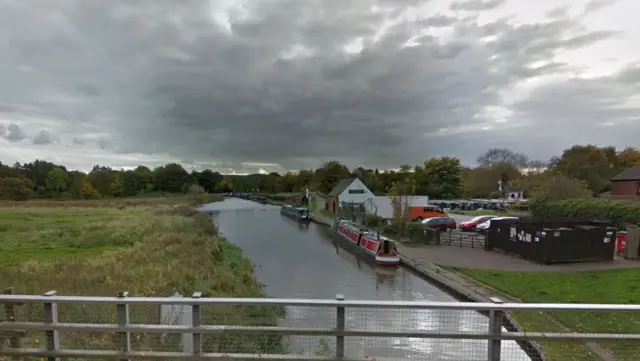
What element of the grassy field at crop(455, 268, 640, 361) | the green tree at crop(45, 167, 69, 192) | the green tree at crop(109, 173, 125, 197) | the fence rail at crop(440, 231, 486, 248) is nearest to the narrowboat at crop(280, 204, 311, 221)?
the fence rail at crop(440, 231, 486, 248)

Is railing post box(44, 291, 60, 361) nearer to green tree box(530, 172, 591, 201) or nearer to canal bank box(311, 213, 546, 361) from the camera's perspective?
canal bank box(311, 213, 546, 361)

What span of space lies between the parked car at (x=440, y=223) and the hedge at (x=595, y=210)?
7.51 m

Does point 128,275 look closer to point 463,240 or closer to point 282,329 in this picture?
point 282,329

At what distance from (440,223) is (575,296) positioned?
67.3 ft

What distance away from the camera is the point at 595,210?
26.4 meters

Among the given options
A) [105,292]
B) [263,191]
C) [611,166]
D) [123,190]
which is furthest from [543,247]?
[263,191]

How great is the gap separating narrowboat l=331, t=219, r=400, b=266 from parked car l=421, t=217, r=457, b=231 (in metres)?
7.02

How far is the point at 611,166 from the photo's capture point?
62.7m

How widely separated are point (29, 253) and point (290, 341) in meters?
18.5

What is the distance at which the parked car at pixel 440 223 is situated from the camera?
32625mm

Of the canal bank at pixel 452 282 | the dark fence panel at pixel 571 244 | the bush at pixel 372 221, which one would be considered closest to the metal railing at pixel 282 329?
the canal bank at pixel 452 282

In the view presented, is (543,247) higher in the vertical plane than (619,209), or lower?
lower

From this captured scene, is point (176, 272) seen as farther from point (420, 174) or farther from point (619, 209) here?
point (420, 174)

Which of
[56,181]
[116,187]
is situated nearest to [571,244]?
[56,181]
